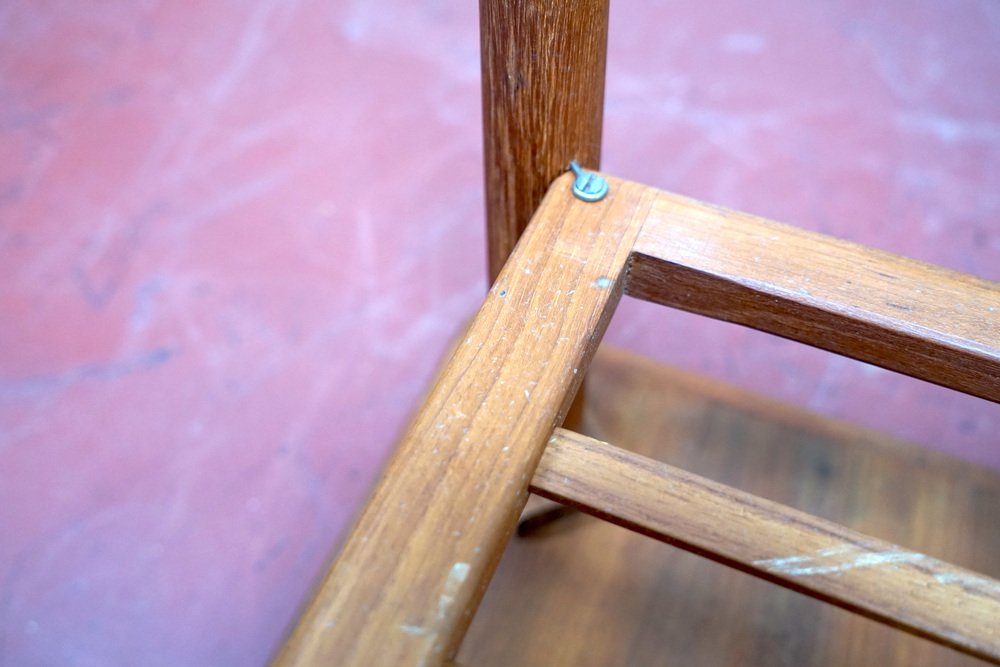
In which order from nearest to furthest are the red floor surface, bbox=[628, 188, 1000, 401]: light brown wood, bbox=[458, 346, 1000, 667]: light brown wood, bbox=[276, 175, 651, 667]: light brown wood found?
bbox=[276, 175, 651, 667]: light brown wood → bbox=[628, 188, 1000, 401]: light brown wood → bbox=[458, 346, 1000, 667]: light brown wood → the red floor surface

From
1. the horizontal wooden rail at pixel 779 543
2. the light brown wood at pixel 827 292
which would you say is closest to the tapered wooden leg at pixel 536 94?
the light brown wood at pixel 827 292

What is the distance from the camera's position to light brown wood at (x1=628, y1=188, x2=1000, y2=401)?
26.1 inches

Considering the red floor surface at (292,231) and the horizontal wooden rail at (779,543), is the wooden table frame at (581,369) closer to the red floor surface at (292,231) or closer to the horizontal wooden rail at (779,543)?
the horizontal wooden rail at (779,543)

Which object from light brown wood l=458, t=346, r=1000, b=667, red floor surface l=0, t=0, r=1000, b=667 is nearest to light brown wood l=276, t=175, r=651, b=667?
light brown wood l=458, t=346, r=1000, b=667

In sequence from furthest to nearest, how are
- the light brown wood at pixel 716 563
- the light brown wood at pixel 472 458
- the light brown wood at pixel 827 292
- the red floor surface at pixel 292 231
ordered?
the red floor surface at pixel 292 231
the light brown wood at pixel 716 563
the light brown wood at pixel 827 292
the light brown wood at pixel 472 458

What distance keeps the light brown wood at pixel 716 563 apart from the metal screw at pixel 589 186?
480 millimetres

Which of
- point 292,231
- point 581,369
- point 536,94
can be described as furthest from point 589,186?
point 292,231

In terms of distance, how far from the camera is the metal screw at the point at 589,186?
2.47ft

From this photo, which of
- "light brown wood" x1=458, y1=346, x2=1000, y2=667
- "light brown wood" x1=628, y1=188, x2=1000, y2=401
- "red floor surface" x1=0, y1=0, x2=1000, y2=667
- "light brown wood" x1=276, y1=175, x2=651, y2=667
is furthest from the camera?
"red floor surface" x1=0, y1=0, x2=1000, y2=667

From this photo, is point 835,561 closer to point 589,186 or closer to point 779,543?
point 779,543

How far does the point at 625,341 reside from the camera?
1.45m

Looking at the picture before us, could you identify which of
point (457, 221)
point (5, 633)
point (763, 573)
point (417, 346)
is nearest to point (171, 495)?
point (5, 633)

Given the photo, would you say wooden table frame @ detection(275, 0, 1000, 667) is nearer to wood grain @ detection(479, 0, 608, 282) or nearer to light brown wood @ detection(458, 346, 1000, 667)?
wood grain @ detection(479, 0, 608, 282)

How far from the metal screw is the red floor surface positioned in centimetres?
68
